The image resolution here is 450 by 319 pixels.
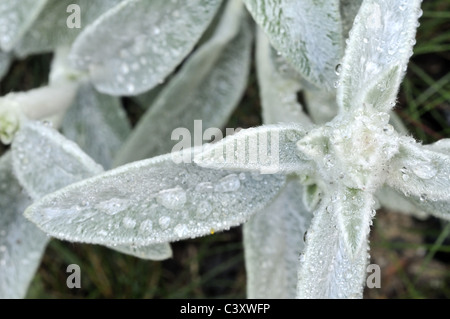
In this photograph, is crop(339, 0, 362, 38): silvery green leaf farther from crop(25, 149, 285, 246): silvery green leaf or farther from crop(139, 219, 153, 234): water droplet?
crop(139, 219, 153, 234): water droplet

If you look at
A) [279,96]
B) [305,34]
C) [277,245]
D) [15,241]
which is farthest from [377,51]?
[15,241]

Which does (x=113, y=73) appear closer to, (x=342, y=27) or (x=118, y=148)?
(x=118, y=148)

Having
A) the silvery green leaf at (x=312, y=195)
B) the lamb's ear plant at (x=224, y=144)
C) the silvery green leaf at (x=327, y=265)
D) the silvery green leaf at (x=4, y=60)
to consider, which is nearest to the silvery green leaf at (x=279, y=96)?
the lamb's ear plant at (x=224, y=144)

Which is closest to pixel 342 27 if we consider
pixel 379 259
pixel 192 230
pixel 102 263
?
pixel 192 230

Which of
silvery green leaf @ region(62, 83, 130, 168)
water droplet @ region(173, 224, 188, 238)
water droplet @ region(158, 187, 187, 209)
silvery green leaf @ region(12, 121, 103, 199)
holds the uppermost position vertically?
silvery green leaf @ region(62, 83, 130, 168)

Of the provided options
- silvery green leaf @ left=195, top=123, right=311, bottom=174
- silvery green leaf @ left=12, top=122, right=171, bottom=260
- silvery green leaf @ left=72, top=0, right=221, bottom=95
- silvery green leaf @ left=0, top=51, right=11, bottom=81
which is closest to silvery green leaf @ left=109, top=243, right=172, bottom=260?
silvery green leaf @ left=12, top=122, right=171, bottom=260

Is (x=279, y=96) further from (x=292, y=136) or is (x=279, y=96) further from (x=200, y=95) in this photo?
(x=292, y=136)
